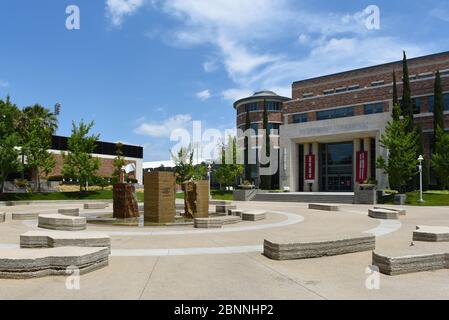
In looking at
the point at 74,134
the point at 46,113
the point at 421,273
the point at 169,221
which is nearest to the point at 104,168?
the point at 46,113

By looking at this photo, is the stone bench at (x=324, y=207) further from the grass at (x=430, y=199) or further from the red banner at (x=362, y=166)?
the red banner at (x=362, y=166)

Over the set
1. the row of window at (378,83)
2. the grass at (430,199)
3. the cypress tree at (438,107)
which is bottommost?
the grass at (430,199)

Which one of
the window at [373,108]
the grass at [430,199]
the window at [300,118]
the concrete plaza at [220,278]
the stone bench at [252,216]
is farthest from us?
the window at [300,118]

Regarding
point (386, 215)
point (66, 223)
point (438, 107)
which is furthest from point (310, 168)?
point (66, 223)

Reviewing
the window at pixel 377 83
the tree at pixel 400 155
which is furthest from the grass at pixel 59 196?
the window at pixel 377 83

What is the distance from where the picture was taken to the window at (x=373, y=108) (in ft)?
180

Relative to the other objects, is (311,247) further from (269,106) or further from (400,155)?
(269,106)

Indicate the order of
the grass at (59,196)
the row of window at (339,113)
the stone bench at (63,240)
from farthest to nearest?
the row of window at (339,113) < the grass at (59,196) < the stone bench at (63,240)

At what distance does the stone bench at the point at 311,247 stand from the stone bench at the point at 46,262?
415 centimetres

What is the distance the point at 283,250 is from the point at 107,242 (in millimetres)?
4740

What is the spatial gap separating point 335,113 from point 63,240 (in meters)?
53.5

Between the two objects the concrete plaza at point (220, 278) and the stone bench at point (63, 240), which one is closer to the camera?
the concrete plaza at point (220, 278)
